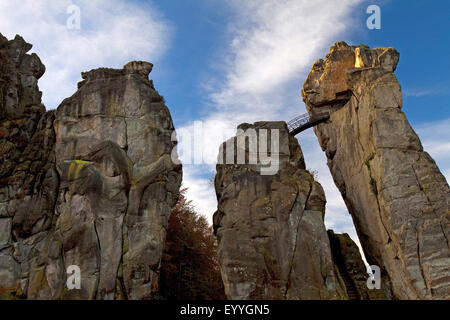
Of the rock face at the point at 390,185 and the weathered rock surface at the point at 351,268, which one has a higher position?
the rock face at the point at 390,185

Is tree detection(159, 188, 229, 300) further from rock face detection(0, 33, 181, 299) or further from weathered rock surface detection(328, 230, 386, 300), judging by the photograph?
weathered rock surface detection(328, 230, 386, 300)

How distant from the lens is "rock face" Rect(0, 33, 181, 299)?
16578 mm

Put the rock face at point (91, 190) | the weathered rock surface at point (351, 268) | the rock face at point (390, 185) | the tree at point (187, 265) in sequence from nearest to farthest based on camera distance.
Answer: the rock face at point (390, 185) → the rock face at point (91, 190) → the weathered rock surface at point (351, 268) → the tree at point (187, 265)

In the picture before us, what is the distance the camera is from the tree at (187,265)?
23000 millimetres

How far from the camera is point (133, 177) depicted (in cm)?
1848

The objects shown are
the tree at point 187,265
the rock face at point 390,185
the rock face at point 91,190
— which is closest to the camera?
the rock face at point 390,185

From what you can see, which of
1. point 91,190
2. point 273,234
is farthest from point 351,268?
point 91,190

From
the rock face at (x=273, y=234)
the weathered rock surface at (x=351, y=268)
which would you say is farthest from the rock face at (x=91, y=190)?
the weathered rock surface at (x=351, y=268)

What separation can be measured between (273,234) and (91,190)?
8.48 meters

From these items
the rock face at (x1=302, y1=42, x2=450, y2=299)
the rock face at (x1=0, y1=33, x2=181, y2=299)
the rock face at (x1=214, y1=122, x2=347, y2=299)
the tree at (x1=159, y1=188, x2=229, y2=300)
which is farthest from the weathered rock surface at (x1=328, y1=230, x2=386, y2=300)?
the rock face at (x1=0, y1=33, x2=181, y2=299)

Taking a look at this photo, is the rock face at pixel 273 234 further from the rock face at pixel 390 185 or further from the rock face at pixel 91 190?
the rock face at pixel 91 190

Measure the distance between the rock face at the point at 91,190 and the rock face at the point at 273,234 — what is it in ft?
10.3

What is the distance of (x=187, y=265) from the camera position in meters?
24.7

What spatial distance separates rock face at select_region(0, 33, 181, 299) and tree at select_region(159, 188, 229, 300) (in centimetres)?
602
